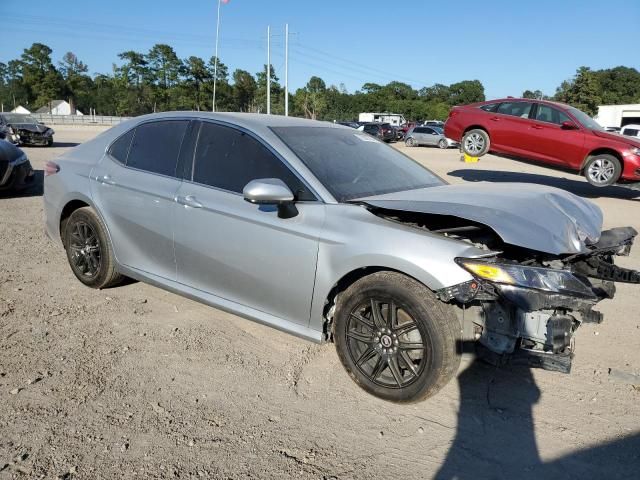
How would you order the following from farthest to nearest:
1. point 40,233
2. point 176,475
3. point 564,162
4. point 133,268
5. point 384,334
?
point 564,162 → point 40,233 → point 133,268 → point 384,334 → point 176,475

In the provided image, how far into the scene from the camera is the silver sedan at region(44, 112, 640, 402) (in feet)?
9.29

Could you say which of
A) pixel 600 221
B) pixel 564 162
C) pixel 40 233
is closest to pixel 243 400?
pixel 600 221

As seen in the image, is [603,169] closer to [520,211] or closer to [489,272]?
[520,211]

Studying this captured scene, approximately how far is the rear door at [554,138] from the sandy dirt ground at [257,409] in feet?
26.6

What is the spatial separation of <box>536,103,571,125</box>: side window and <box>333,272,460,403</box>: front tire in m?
10.5

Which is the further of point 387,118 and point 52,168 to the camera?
point 387,118

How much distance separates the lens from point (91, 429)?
278 cm

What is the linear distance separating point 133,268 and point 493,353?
2.89 m

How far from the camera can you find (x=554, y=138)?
11.7 m

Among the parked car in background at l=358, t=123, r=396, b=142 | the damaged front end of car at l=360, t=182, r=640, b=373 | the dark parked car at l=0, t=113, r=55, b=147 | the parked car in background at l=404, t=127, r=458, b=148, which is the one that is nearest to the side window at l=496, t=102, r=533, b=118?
the damaged front end of car at l=360, t=182, r=640, b=373

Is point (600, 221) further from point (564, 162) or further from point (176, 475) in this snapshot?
point (564, 162)

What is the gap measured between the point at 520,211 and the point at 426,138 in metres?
31.2

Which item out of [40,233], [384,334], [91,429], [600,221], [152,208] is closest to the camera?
[91,429]

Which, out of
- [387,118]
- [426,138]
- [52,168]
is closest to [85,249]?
[52,168]
